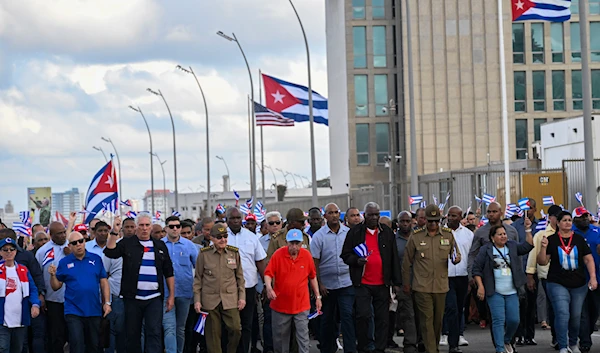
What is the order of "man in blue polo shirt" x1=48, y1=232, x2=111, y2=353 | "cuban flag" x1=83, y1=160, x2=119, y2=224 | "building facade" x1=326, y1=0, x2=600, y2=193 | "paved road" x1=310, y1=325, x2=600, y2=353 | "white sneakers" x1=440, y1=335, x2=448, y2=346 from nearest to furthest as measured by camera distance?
"man in blue polo shirt" x1=48, y1=232, x2=111, y2=353
"paved road" x1=310, y1=325, x2=600, y2=353
"white sneakers" x1=440, y1=335, x2=448, y2=346
"cuban flag" x1=83, y1=160, x2=119, y2=224
"building facade" x1=326, y1=0, x2=600, y2=193

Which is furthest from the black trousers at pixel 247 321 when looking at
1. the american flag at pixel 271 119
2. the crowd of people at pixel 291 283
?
the american flag at pixel 271 119

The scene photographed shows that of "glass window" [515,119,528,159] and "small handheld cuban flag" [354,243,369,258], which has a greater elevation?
"glass window" [515,119,528,159]

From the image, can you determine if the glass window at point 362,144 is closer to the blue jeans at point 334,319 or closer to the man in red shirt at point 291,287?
the blue jeans at point 334,319

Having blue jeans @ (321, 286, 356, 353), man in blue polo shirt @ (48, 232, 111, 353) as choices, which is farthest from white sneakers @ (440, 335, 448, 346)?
man in blue polo shirt @ (48, 232, 111, 353)

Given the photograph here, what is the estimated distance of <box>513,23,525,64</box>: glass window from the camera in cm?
6075

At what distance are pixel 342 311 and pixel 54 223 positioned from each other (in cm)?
393

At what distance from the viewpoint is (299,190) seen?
488 feet

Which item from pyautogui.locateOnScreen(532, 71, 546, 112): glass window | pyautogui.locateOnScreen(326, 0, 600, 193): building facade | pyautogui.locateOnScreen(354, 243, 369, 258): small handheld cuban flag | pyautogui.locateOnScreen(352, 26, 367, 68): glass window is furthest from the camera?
pyautogui.locateOnScreen(532, 71, 546, 112): glass window

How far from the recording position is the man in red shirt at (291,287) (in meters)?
12.8

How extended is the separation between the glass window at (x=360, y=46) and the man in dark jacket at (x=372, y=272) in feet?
155

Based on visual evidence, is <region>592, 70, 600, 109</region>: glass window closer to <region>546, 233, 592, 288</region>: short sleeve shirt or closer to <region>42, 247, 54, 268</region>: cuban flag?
<region>546, 233, 592, 288</region>: short sleeve shirt

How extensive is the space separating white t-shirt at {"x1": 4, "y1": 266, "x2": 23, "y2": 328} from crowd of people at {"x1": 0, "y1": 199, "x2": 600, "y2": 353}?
1 centimetres

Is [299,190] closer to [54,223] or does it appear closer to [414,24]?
[414,24]

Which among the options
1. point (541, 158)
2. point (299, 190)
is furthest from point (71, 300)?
point (299, 190)
